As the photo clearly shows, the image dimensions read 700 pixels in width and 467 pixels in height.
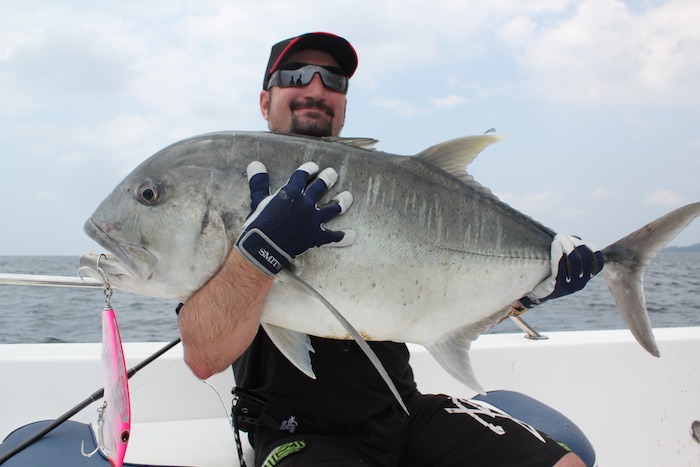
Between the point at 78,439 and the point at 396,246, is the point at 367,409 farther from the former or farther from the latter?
the point at 78,439

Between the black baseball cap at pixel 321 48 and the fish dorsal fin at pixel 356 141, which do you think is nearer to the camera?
the fish dorsal fin at pixel 356 141

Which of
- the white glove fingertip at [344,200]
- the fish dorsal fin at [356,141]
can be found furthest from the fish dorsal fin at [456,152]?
the white glove fingertip at [344,200]

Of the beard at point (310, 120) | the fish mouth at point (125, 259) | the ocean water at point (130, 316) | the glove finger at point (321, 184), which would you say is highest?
the beard at point (310, 120)

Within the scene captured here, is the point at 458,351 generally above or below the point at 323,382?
above

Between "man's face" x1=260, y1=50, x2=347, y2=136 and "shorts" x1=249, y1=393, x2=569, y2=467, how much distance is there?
4.87 feet

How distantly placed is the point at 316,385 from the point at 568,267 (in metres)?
1.17

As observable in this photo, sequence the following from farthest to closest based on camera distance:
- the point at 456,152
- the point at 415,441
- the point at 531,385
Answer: the point at 531,385
the point at 415,441
the point at 456,152

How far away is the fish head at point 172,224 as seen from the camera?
1.78 metres

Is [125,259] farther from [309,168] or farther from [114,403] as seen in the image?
[309,168]

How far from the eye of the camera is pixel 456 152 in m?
2.07

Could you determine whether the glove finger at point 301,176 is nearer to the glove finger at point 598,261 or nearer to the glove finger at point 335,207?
the glove finger at point 335,207

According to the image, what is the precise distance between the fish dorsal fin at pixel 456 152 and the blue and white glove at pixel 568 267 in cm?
52

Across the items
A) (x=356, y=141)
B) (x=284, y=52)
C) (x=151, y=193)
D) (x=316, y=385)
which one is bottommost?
(x=316, y=385)

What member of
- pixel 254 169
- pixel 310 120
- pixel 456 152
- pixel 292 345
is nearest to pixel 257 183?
pixel 254 169
